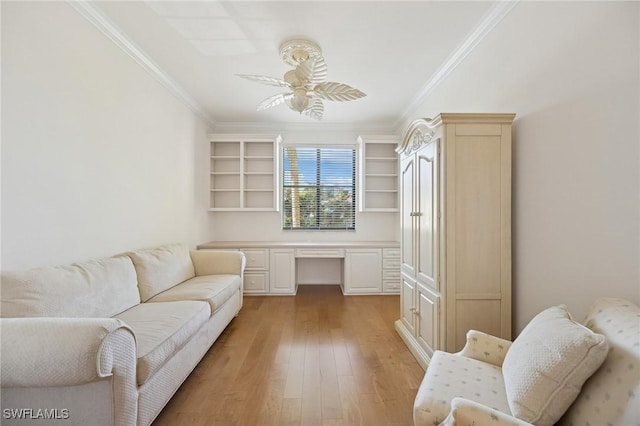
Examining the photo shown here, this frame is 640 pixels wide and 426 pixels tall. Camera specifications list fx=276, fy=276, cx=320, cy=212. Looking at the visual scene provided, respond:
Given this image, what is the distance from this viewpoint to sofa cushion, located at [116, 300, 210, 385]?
1494 mm

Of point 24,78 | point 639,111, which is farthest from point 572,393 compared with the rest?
point 24,78

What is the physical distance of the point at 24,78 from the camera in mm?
1660

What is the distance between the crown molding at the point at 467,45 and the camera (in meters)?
1.98

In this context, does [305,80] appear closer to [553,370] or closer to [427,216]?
[427,216]

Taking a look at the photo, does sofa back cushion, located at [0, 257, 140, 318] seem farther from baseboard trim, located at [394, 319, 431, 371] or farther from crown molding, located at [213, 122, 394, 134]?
crown molding, located at [213, 122, 394, 134]

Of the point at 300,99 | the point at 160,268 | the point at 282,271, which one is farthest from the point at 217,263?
the point at 300,99

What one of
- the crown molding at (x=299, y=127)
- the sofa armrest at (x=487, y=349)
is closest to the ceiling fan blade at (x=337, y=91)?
the sofa armrest at (x=487, y=349)

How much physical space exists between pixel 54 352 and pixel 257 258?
9.91 feet

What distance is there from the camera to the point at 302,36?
236cm

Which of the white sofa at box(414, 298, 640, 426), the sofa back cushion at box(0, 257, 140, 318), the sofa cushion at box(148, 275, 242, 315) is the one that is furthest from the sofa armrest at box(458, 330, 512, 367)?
the sofa back cushion at box(0, 257, 140, 318)

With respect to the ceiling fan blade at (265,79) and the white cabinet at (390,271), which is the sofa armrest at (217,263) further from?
the white cabinet at (390,271)

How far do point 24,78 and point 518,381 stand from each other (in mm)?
3020

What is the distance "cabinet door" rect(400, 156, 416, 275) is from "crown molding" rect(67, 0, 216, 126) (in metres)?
2.74

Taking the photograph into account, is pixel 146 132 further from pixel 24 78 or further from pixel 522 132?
pixel 522 132
